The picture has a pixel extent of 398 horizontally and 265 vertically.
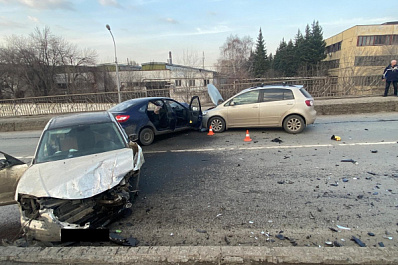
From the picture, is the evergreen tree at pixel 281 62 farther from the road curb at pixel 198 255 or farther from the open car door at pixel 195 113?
the road curb at pixel 198 255

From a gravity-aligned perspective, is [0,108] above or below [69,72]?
below

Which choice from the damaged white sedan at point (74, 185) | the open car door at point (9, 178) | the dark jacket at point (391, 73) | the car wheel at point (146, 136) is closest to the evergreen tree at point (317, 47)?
the dark jacket at point (391, 73)

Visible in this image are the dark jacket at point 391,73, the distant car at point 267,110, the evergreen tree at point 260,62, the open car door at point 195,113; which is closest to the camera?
the distant car at point 267,110

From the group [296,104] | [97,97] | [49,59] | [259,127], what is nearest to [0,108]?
[97,97]

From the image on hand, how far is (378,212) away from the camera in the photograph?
312 centimetres

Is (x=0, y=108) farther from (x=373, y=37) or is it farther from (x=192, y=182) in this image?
(x=373, y=37)

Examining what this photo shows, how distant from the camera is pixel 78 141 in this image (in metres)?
3.75

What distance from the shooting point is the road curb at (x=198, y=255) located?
2.21m

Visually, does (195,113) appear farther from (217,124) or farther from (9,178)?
(9,178)

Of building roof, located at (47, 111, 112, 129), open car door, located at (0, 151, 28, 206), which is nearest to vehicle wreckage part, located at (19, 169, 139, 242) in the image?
open car door, located at (0, 151, 28, 206)

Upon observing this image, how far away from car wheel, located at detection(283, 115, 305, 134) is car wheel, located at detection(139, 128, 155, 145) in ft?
15.7

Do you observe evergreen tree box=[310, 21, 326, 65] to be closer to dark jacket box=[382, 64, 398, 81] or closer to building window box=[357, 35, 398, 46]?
building window box=[357, 35, 398, 46]

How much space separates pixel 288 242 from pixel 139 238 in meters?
1.89

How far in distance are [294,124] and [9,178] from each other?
774 cm
